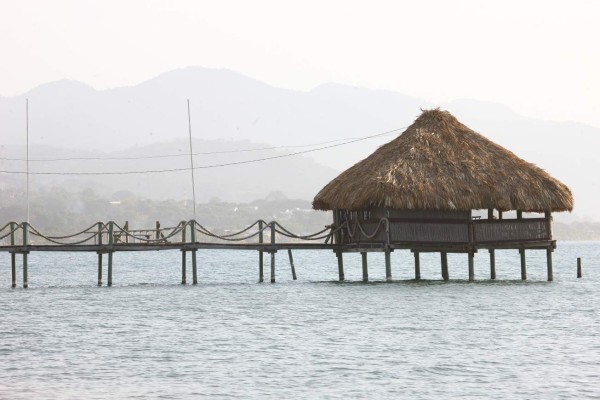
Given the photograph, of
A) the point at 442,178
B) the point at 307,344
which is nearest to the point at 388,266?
the point at 442,178

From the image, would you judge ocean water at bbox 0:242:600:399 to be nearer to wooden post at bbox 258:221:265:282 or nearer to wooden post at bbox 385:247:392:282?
wooden post at bbox 385:247:392:282

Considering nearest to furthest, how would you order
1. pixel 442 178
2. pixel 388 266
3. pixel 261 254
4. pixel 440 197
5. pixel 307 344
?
pixel 307 344, pixel 440 197, pixel 442 178, pixel 388 266, pixel 261 254

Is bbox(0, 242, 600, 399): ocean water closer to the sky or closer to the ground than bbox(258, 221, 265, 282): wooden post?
closer to the ground

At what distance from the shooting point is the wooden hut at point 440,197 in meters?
44.5

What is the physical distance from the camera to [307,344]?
101ft

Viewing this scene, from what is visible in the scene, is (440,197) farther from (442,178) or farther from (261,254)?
(261,254)

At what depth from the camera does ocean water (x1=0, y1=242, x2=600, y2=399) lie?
2350 centimetres

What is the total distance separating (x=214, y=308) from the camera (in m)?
42.2

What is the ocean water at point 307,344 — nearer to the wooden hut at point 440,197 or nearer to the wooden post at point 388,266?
the wooden post at point 388,266

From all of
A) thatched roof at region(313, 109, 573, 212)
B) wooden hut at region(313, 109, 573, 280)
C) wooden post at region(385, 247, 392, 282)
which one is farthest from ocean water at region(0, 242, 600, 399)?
thatched roof at region(313, 109, 573, 212)

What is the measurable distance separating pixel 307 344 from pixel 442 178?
16.1 meters

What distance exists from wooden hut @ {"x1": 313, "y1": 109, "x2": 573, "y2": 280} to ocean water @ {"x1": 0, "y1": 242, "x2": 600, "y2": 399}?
2.28 meters

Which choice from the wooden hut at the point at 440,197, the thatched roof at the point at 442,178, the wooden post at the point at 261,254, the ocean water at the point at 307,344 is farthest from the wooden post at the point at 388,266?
the wooden post at the point at 261,254

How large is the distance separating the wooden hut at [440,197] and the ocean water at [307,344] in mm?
2283
